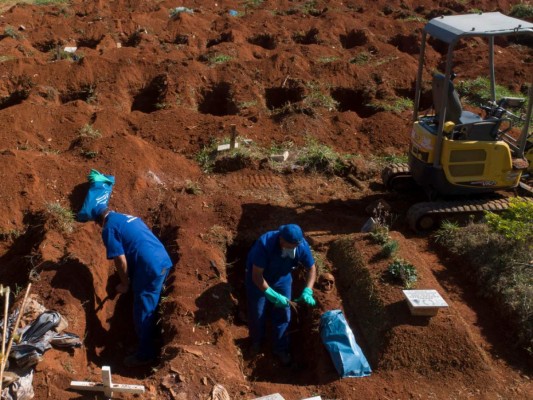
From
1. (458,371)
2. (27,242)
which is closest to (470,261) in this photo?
(458,371)

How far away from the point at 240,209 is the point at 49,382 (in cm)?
384

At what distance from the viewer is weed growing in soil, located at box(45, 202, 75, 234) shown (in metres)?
7.55

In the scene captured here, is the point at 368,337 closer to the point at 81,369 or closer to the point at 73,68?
the point at 81,369

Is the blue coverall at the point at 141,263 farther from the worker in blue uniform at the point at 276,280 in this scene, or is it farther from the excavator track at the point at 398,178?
the excavator track at the point at 398,178

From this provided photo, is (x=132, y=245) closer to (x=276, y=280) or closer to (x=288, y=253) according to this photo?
(x=276, y=280)

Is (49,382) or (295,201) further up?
(49,382)

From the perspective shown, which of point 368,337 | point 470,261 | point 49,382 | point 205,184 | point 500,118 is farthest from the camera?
point 205,184

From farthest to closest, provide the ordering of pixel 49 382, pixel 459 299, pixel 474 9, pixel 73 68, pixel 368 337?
pixel 474 9 < pixel 73 68 < pixel 459 299 < pixel 368 337 < pixel 49 382

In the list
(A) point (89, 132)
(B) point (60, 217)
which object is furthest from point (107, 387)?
(A) point (89, 132)

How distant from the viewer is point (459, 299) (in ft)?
21.9

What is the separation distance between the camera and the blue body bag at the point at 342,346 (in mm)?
5492

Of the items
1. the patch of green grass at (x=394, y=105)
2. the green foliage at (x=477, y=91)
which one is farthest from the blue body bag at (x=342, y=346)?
the green foliage at (x=477, y=91)

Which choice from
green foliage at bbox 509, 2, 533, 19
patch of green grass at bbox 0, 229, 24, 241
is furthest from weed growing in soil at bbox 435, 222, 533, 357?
green foliage at bbox 509, 2, 533, 19

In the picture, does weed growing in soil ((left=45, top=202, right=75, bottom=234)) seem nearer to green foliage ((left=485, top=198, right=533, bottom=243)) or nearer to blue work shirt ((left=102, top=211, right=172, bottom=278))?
blue work shirt ((left=102, top=211, right=172, bottom=278))
